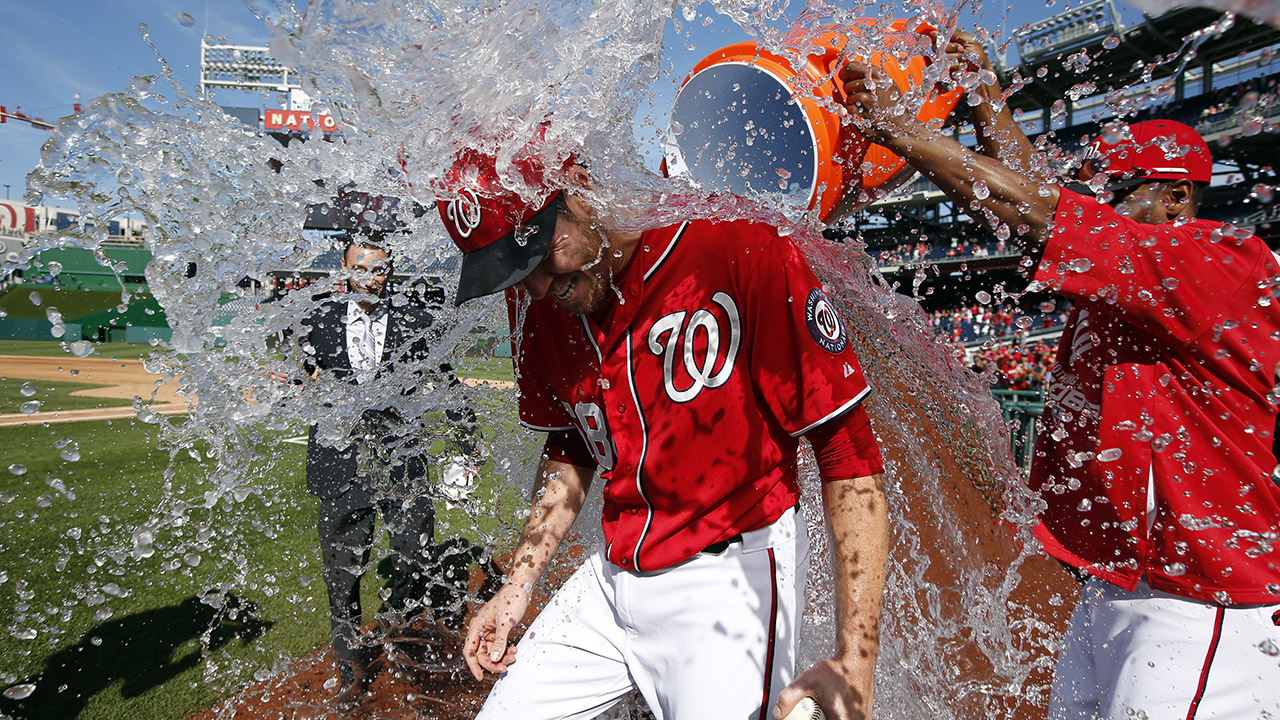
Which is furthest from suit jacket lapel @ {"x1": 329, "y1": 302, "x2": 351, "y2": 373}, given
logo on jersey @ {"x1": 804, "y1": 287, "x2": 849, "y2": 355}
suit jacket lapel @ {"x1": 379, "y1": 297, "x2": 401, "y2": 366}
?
A: logo on jersey @ {"x1": 804, "y1": 287, "x2": 849, "y2": 355}

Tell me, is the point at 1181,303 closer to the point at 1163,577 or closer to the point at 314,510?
the point at 1163,577

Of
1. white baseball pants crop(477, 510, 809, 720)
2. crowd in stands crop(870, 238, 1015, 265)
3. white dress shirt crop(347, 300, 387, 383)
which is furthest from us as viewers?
crowd in stands crop(870, 238, 1015, 265)

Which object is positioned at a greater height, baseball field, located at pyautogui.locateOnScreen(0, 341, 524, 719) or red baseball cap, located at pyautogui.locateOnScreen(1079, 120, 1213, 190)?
red baseball cap, located at pyautogui.locateOnScreen(1079, 120, 1213, 190)

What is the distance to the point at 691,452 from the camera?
63.4 inches

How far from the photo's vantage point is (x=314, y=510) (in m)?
6.29

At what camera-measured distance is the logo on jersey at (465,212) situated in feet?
4.91

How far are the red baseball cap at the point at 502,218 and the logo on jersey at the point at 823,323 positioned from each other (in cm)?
60

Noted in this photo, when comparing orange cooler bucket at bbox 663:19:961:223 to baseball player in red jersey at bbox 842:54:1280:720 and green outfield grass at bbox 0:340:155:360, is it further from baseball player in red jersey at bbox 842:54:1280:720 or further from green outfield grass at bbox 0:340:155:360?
green outfield grass at bbox 0:340:155:360

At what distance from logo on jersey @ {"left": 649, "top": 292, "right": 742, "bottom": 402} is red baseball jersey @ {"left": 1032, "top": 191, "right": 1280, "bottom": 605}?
2.23ft

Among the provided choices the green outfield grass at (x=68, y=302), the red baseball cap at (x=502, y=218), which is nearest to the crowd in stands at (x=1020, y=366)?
the red baseball cap at (x=502, y=218)

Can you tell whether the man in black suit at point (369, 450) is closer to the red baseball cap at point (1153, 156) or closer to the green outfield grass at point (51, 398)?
the red baseball cap at point (1153, 156)

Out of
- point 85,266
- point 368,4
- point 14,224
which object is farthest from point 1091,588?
point 14,224

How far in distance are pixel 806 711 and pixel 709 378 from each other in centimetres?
72

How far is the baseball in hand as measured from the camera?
134cm
